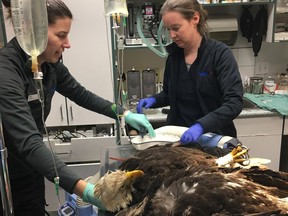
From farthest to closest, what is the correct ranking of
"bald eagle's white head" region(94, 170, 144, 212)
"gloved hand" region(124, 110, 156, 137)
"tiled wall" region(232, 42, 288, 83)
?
1. "tiled wall" region(232, 42, 288, 83)
2. "gloved hand" region(124, 110, 156, 137)
3. "bald eagle's white head" region(94, 170, 144, 212)

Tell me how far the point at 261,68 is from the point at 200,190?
251 centimetres

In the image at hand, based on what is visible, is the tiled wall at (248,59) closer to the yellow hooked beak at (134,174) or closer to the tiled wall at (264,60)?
the tiled wall at (264,60)

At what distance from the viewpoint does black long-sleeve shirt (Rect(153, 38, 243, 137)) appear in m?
1.65

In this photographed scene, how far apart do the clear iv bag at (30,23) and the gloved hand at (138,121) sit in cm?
72

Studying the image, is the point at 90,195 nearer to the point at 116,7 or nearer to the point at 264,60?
the point at 116,7

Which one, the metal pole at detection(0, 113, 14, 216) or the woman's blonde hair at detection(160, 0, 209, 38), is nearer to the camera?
the metal pole at detection(0, 113, 14, 216)

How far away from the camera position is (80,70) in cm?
274

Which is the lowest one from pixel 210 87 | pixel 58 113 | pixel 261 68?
pixel 58 113

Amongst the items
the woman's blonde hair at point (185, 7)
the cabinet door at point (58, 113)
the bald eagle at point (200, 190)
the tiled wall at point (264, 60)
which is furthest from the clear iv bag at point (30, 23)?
the tiled wall at point (264, 60)

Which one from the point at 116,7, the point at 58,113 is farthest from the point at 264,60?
the point at 116,7

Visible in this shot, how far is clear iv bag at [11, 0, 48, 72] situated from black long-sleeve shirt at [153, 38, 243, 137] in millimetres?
853

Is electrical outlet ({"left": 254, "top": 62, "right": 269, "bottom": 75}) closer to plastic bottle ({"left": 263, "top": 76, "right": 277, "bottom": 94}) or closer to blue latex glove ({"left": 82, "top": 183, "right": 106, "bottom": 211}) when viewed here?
plastic bottle ({"left": 263, "top": 76, "right": 277, "bottom": 94})

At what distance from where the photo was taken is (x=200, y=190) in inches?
40.2

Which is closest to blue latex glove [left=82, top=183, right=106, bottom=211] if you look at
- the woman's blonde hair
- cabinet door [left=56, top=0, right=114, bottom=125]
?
the woman's blonde hair
